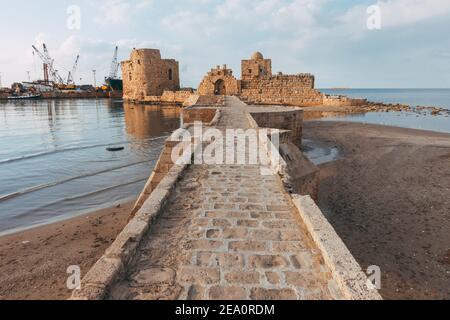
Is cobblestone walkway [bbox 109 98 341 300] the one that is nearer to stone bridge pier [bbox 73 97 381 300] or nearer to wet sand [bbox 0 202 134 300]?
stone bridge pier [bbox 73 97 381 300]

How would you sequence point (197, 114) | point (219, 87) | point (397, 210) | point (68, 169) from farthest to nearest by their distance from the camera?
1. point (219, 87)
2. point (197, 114)
3. point (68, 169)
4. point (397, 210)

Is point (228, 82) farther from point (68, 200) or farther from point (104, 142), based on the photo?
point (68, 200)

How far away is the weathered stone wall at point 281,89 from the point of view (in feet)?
124

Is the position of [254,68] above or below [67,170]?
above

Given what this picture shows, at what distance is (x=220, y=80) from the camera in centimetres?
3869

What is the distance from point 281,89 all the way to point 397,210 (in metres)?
31.9

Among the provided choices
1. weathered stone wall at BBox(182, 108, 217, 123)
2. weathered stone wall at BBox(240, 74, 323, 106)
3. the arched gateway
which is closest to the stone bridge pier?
weathered stone wall at BBox(182, 108, 217, 123)

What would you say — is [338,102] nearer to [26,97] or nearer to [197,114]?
[197,114]

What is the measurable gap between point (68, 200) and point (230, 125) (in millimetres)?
6126

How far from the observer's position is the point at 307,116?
3022 cm

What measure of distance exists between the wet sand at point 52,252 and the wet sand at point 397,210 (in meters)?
5.56

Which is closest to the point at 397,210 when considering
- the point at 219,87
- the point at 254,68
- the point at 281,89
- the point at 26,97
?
the point at 281,89

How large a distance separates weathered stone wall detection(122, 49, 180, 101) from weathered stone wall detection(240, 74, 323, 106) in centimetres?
2081

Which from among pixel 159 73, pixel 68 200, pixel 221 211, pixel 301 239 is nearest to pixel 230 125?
pixel 68 200
